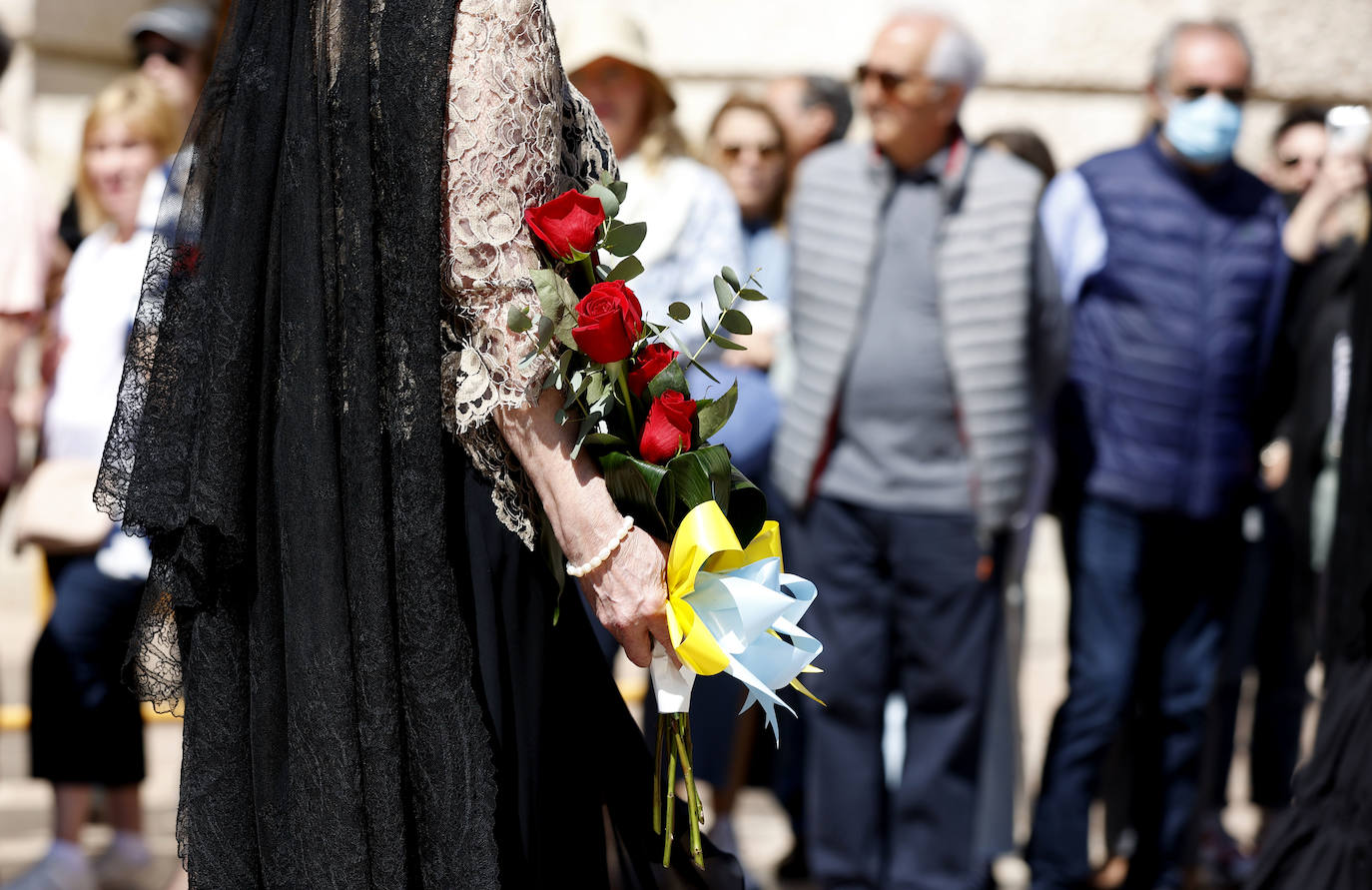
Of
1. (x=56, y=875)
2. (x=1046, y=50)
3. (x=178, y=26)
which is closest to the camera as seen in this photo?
(x=56, y=875)

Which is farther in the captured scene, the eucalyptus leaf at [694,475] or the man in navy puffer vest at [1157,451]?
the man in navy puffer vest at [1157,451]

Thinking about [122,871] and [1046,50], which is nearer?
[122,871]

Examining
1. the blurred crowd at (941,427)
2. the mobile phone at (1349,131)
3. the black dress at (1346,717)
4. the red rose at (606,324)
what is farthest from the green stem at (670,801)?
the mobile phone at (1349,131)

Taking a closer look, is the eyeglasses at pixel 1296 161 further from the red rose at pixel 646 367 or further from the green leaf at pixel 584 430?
the green leaf at pixel 584 430

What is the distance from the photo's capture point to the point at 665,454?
2.08 meters

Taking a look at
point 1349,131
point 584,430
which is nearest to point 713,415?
point 584,430

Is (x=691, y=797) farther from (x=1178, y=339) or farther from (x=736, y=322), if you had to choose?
(x=1178, y=339)

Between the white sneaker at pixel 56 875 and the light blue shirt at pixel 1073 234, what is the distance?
10.6 ft

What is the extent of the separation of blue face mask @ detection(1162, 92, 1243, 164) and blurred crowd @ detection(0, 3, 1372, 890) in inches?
0.4

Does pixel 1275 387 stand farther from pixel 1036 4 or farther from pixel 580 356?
pixel 580 356

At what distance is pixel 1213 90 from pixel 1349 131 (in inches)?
38.5

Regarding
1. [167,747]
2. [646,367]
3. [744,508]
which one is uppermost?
[646,367]

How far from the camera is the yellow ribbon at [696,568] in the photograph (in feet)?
6.55

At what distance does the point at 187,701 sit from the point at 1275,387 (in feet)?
12.2
